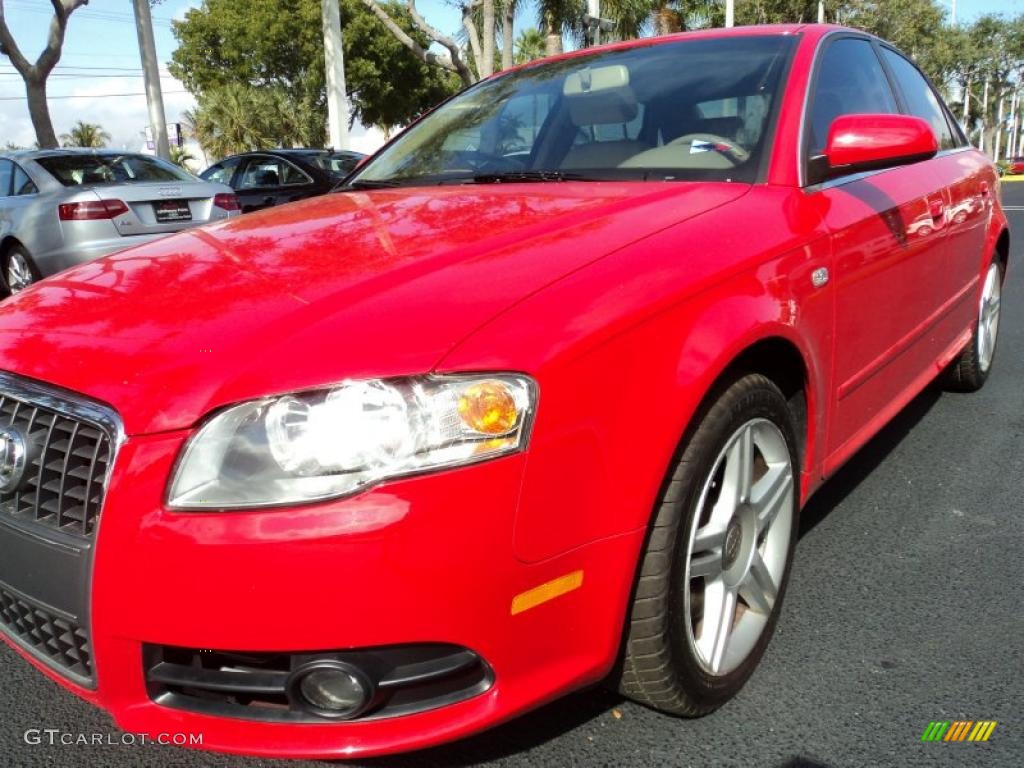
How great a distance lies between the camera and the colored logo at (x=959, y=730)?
1964mm

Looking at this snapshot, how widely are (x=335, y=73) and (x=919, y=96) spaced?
18.2 meters

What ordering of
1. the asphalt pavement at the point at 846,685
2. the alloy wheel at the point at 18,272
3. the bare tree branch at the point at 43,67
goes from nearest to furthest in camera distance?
the asphalt pavement at the point at 846,685 → the alloy wheel at the point at 18,272 → the bare tree branch at the point at 43,67

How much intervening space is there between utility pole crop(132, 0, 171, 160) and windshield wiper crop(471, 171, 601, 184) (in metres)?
16.8

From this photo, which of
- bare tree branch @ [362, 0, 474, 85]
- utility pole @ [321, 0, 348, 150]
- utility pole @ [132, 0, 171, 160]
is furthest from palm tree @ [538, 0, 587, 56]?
utility pole @ [132, 0, 171, 160]

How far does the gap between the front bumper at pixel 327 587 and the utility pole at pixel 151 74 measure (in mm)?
17941

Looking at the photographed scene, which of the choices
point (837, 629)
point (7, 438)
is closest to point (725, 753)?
point (837, 629)

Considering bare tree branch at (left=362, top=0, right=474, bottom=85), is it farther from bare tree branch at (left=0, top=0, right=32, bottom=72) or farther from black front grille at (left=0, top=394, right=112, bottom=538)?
black front grille at (left=0, top=394, right=112, bottom=538)

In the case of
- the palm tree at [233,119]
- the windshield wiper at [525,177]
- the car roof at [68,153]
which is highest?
the palm tree at [233,119]

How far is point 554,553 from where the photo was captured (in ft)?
5.15

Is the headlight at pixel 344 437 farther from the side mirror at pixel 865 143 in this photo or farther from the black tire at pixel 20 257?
the black tire at pixel 20 257

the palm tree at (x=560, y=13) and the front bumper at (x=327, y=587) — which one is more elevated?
the palm tree at (x=560, y=13)

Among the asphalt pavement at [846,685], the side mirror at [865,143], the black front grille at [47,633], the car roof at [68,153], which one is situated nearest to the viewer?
the black front grille at [47,633]

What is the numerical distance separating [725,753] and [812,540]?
1.15 meters

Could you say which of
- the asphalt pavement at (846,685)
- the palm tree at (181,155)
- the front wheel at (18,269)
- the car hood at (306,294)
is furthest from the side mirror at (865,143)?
the palm tree at (181,155)
